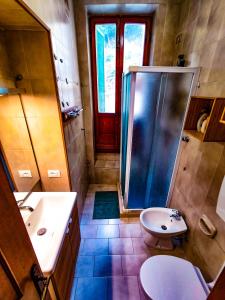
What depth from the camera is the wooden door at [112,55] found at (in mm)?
2338

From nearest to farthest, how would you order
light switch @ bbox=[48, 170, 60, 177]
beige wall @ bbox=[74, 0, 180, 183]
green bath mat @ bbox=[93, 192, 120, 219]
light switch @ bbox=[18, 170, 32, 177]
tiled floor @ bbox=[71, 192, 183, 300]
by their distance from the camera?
light switch @ bbox=[18, 170, 32, 177] → tiled floor @ bbox=[71, 192, 183, 300] → light switch @ bbox=[48, 170, 60, 177] → beige wall @ bbox=[74, 0, 180, 183] → green bath mat @ bbox=[93, 192, 120, 219]

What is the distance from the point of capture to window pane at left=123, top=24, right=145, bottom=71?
7.75 feet

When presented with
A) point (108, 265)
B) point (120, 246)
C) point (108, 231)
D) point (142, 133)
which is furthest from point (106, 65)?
point (108, 265)

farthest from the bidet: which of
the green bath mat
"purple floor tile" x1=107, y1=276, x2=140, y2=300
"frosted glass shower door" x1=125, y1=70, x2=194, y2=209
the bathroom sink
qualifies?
the green bath mat

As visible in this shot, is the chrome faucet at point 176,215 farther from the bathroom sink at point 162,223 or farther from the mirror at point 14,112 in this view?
the mirror at point 14,112

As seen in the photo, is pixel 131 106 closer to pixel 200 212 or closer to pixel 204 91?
pixel 204 91

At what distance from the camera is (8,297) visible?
475mm

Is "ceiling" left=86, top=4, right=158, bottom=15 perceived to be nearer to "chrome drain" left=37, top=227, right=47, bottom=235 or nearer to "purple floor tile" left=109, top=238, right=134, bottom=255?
"chrome drain" left=37, top=227, right=47, bottom=235

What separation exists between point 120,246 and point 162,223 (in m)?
0.61

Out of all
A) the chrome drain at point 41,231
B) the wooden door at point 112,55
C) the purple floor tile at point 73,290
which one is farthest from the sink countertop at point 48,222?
the wooden door at point 112,55

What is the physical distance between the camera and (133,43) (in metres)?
2.44

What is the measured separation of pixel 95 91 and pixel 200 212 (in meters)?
2.43

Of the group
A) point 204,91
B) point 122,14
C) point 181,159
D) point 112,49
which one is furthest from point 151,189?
point 122,14

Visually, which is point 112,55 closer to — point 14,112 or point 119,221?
point 14,112
